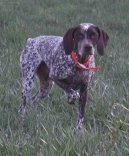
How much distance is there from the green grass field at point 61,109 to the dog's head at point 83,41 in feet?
2.59

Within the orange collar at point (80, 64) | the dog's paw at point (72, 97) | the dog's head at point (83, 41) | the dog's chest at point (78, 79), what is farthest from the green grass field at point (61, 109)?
the dog's head at point (83, 41)

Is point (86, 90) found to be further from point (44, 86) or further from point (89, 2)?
point (89, 2)

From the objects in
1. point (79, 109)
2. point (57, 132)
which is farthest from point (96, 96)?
point (57, 132)

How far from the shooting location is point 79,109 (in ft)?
23.6

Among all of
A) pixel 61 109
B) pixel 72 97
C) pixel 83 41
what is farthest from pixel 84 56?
pixel 61 109

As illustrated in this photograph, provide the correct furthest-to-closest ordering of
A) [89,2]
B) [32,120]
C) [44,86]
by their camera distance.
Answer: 1. [89,2]
2. [44,86]
3. [32,120]

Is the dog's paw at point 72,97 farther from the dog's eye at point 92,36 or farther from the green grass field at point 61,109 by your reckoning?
the dog's eye at point 92,36

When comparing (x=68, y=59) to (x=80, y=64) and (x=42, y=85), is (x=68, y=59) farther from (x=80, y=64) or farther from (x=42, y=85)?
(x=42, y=85)

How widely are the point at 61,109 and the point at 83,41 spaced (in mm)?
1287

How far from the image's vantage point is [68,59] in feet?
23.2

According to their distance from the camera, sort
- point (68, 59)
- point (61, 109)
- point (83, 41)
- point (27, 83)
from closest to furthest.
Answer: point (83, 41), point (68, 59), point (61, 109), point (27, 83)

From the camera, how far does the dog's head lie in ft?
22.2

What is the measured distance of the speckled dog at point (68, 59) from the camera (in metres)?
6.86

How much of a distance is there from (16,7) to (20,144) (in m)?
11.8
